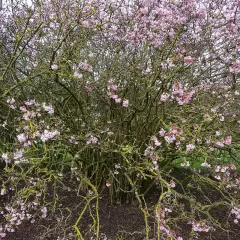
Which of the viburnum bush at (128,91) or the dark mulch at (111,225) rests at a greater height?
the viburnum bush at (128,91)

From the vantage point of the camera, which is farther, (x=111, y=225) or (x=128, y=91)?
(x=128, y=91)

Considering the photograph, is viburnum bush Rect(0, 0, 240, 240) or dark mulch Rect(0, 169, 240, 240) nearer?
viburnum bush Rect(0, 0, 240, 240)

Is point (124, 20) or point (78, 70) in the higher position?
point (124, 20)

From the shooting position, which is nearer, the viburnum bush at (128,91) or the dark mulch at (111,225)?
the viburnum bush at (128,91)

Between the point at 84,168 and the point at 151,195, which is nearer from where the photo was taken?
the point at 84,168

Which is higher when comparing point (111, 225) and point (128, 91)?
point (128, 91)

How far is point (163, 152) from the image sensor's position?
5039 mm

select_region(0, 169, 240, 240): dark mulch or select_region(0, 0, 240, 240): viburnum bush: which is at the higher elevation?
select_region(0, 0, 240, 240): viburnum bush

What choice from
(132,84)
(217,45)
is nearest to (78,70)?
(132,84)

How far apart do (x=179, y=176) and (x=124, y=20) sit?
10.0 feet

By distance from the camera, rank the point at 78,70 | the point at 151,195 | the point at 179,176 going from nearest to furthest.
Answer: the point at 78,70 < the point at 151,195 < the point at 179,176

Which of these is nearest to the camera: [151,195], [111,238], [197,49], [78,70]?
[78,70]

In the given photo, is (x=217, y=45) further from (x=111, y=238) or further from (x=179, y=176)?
(x=111, y=238)

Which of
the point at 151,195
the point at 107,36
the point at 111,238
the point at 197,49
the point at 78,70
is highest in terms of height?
the point at 107,36
